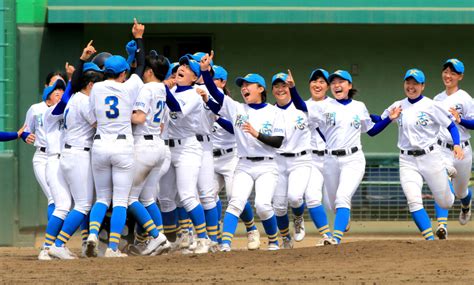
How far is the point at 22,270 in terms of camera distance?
947cm

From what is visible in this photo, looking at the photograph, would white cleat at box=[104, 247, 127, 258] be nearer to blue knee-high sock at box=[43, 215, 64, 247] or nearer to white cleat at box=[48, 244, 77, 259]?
white cleat at box=[48, 244, 77, 259]

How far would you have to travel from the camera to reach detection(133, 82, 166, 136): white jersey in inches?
403

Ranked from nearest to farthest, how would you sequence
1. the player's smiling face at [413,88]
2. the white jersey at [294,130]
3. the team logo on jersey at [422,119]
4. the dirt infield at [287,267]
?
the dirt infield at [287,267], the white jersey at [294,130], the team logo on jersey at [422,119], the player's smiling face at [413,88]

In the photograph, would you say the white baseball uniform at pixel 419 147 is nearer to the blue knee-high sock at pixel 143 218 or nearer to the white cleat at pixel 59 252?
the blue knee-high sock at pixel 143 218

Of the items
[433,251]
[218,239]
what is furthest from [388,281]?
[218,239]

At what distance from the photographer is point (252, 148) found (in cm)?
1087

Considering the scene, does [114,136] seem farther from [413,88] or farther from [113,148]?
[413,88]

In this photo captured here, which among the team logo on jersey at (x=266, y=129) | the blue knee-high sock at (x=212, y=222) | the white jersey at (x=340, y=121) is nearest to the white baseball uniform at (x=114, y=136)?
the blue knee-high sock at (x=212, y=222)

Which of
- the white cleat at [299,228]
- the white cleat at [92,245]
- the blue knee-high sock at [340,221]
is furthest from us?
the white cleat at [299,228]

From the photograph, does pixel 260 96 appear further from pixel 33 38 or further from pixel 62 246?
pixel 33 38

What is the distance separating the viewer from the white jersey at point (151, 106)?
1023 centimetres

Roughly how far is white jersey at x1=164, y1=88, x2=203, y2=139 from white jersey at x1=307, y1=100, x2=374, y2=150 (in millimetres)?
1215

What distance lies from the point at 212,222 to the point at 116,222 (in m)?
1.33
